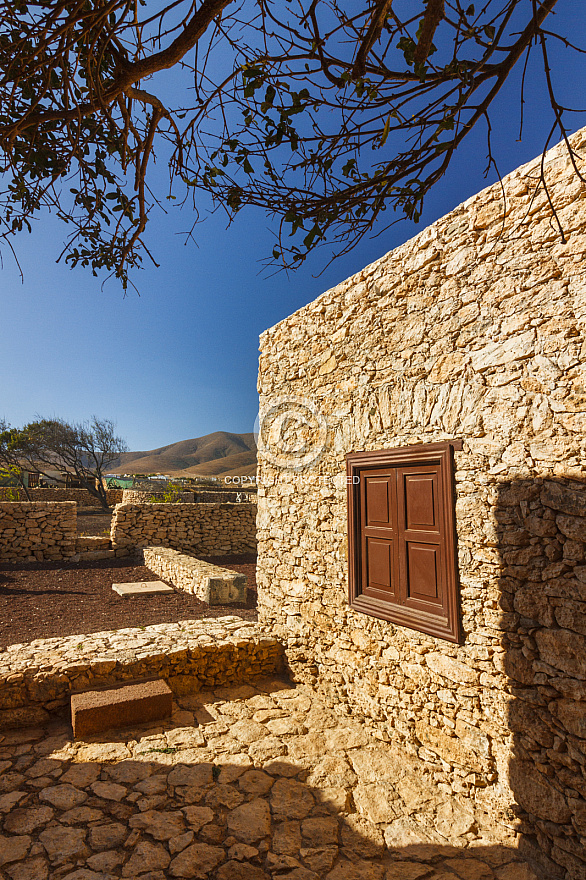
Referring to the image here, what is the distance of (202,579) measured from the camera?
26.0 feet

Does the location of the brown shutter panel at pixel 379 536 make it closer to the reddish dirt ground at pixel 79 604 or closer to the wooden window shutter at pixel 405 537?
the wooden window shutter at pixel 405 537

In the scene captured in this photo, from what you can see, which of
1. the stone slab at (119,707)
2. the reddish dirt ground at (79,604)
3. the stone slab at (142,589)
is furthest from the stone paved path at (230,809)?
the stone slab at (142,589)

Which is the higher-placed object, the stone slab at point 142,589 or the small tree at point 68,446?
the small tree at point 68,446

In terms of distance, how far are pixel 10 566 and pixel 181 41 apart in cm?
1148

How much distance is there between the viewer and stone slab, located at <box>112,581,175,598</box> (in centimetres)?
808

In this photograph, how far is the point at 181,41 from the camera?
1936 millimetres

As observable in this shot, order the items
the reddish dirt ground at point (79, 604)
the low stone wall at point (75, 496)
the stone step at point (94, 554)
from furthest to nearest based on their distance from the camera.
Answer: the low stone wall at point (75, 496), the stone step at point (94, 554), the reddish dirt ground at point (79, 604)

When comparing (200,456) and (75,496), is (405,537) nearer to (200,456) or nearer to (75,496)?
(75,496)

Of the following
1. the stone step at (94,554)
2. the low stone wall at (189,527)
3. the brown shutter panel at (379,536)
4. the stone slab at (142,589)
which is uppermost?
the brown shutter panel at (379,536)

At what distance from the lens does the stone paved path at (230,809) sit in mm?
2514

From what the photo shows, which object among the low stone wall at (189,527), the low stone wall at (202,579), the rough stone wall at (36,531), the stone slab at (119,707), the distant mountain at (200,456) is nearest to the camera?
the stone slab at (119,707)

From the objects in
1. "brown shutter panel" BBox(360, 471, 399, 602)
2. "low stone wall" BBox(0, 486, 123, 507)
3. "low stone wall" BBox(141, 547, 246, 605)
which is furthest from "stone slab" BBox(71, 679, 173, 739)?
"low stone wall" BBox(0, 486, 123, 507)

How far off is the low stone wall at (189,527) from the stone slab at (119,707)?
8.26 m

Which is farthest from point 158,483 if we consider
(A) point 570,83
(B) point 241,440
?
(B) point 241,440
